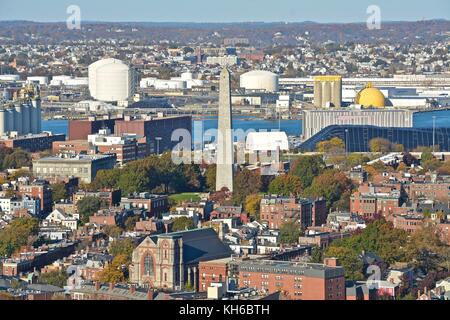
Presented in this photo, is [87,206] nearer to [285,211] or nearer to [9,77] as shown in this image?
[285,211]

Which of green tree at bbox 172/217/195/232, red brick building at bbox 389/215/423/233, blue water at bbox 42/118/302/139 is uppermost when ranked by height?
green tree at bbox 172/217/195/232

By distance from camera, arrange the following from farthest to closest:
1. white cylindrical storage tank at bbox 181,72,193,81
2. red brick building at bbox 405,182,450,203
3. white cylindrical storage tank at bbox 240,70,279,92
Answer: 1. white cylindrical storage tank at bbox 181,72,193,81
2. white cylindrical storage tank at bbox 240,70,279,92
3. red brick building at bbox 405,182,450,203

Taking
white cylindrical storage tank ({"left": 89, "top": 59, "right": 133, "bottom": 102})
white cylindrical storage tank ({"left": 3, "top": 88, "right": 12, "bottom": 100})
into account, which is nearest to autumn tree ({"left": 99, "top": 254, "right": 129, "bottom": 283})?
white cylindrical storage tank ({"left": 3, "top": 88, "right": 12, "bottom": 100})

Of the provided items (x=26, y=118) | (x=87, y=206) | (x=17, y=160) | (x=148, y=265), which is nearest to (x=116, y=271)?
(x=148, y=265)

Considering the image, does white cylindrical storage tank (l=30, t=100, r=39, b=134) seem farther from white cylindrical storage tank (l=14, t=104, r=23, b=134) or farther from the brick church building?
the brick church building

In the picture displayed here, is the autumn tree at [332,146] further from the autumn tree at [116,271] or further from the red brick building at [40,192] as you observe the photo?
the autumn tree at [116,271]

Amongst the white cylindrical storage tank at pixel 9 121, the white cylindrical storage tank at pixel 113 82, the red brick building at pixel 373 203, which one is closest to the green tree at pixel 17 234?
the red brick building at pixel 373 203
